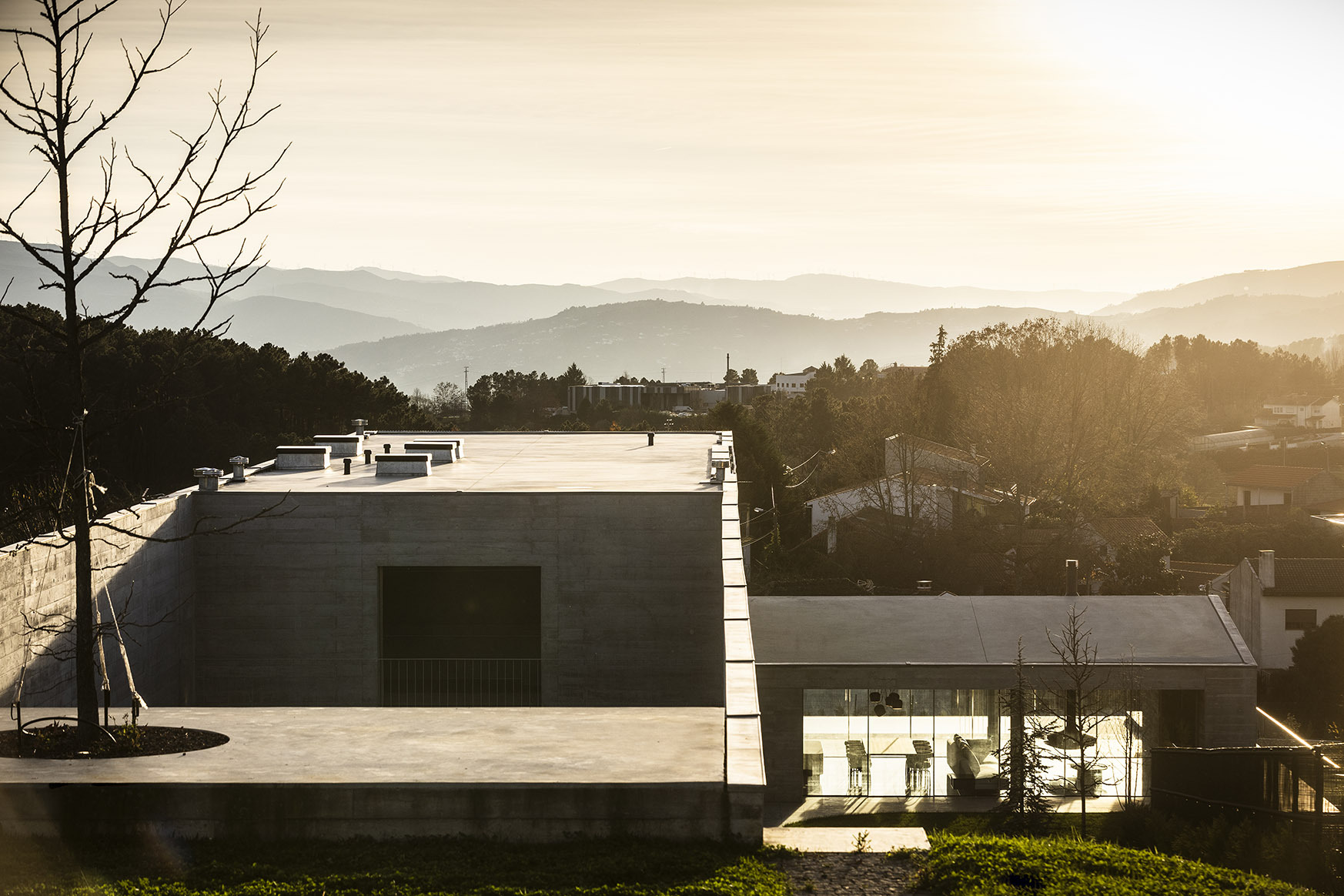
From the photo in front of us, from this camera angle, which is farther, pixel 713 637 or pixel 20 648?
pixel 713 637

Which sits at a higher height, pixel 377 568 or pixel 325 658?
pixel 377 568

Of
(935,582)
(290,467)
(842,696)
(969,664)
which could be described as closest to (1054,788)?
(969,664)

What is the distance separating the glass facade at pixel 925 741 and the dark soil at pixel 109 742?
16.0 m

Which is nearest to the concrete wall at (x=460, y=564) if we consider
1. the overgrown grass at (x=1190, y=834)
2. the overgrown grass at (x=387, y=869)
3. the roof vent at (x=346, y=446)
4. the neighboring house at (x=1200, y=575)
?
the overgrown grass at (x=1190, y=834)

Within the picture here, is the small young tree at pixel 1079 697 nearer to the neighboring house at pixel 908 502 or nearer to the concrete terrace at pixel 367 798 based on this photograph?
the concrete terrace at pixel 367 798

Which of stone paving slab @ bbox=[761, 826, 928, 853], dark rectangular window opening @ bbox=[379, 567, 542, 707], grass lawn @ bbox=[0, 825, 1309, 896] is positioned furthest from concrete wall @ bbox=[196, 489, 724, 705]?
grass lawn @ bbox=[0, 825, 1309, 896]

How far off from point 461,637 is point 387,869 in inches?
641

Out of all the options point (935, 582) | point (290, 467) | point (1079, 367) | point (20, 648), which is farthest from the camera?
point (1079, 367)

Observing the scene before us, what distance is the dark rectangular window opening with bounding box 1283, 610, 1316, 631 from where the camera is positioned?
41938 mm

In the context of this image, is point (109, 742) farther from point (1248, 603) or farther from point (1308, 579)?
point (1308, 579)

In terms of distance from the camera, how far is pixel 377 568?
25938mm

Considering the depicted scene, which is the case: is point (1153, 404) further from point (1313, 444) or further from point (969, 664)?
point (969, 664)

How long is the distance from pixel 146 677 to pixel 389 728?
12.8 metres

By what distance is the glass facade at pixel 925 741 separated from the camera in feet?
85.7
